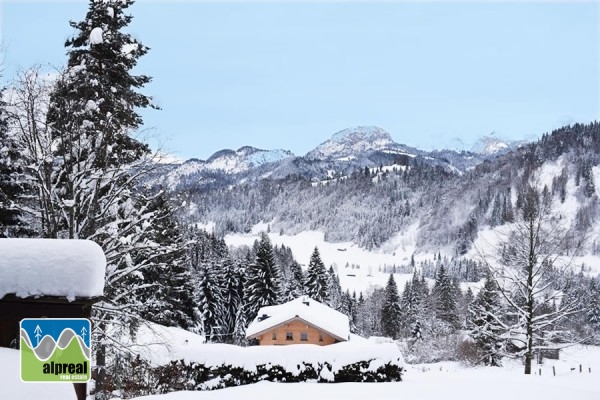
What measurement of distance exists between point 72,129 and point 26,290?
967cm

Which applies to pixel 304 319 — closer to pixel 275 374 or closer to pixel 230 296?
pixel 230 296

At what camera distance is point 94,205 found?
35.4 ft

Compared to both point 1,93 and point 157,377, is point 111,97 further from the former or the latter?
point 157,377

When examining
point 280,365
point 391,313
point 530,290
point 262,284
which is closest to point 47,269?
point 280,365

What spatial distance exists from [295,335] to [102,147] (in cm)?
3101

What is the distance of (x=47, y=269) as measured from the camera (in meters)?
2.73

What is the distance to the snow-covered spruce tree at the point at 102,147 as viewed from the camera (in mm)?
10742

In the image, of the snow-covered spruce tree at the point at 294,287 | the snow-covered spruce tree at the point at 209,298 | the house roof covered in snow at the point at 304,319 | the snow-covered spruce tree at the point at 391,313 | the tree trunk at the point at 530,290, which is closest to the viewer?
the tree trunk at the point at 530,290

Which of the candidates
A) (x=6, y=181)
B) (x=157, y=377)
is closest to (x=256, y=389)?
(x=157, y=377)

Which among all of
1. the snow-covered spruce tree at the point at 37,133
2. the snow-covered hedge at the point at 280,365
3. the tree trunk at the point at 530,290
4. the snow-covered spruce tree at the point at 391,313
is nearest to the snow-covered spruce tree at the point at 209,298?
the snow-covered hedge at the point at 280,365

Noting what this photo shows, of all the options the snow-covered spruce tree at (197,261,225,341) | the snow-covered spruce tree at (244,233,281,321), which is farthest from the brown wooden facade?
the snow-covered spruce tree at (244,233,281,321)

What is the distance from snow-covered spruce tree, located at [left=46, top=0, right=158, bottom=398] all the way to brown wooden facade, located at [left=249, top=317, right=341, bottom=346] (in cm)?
2718

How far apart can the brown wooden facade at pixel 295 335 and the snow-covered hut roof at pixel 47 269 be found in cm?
3736

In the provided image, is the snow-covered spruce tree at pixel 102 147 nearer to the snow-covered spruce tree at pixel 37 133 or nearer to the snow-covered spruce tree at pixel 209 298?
the snow-covered spruce tree at pixel 37 133
